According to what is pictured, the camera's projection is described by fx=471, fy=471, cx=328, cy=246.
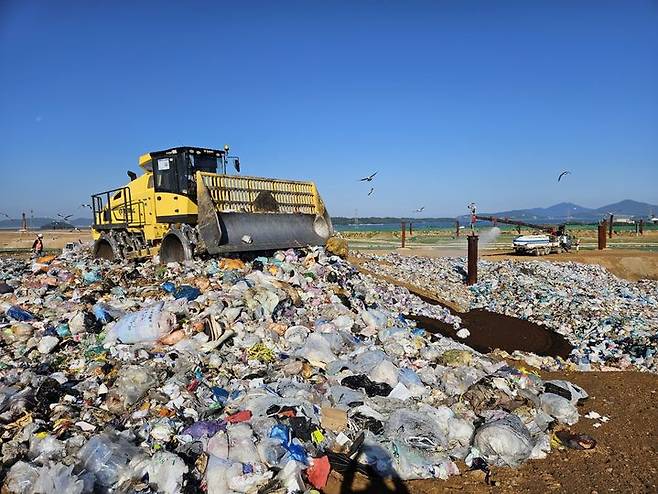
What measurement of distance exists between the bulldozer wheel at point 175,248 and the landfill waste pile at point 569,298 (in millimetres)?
5754

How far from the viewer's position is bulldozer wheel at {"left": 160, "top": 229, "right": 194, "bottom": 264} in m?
7.80

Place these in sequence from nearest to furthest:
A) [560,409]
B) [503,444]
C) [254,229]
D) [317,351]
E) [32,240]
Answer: [503,444], [560,409], [317,351], [254,229], [32,240]

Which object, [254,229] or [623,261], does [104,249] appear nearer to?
[254,229]

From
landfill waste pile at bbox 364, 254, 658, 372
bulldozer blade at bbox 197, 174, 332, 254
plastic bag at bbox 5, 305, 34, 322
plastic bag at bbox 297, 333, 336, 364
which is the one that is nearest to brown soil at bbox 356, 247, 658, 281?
landfill waste pile at bbox 364, 254, 658, 372

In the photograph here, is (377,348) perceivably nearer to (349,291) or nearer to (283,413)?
(283,413)

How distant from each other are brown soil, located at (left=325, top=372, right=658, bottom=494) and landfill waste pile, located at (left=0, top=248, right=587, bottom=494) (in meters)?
0.13

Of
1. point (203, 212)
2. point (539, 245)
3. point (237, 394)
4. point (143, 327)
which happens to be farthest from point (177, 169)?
point (539, 245)

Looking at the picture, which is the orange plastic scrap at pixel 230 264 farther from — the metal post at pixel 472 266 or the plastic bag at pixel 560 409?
the metal post at pixel 472 266

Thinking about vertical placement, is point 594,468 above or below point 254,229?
below

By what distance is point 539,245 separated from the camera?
745 inches

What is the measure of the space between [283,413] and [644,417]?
352cm

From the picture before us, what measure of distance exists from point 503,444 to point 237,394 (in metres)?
2.35

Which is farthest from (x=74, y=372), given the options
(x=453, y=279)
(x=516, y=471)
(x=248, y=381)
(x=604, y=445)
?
(x=453, y=279)

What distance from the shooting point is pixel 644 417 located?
4.58 metres
